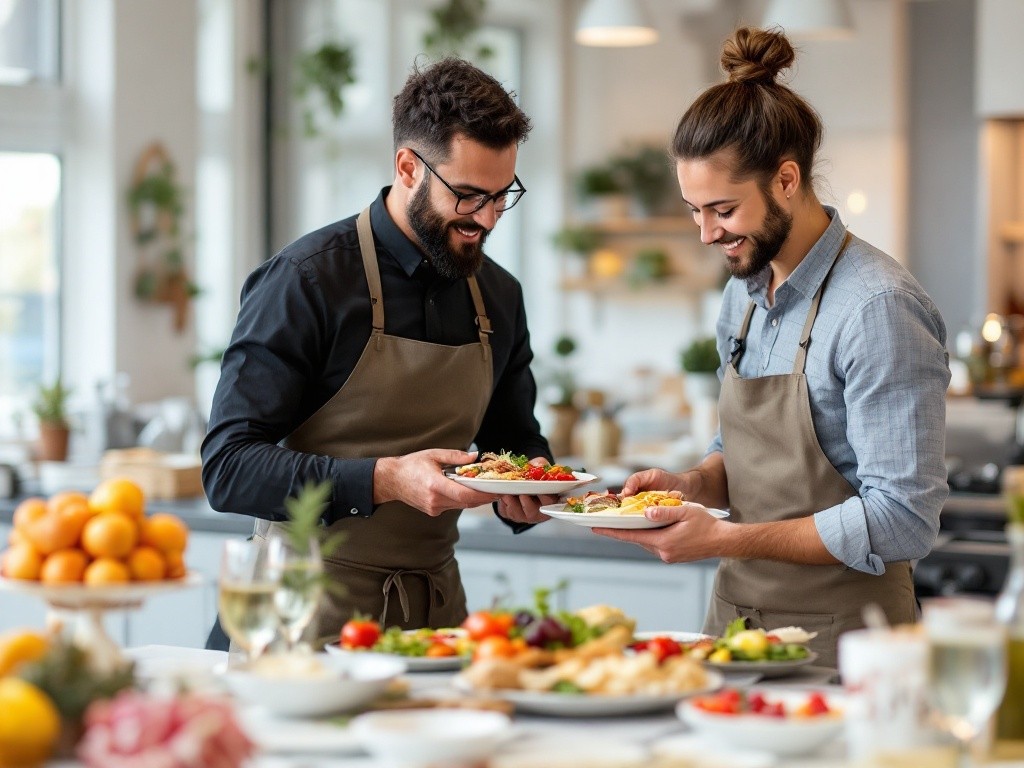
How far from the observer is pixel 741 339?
261 cm

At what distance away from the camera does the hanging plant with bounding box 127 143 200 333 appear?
6.23 meters

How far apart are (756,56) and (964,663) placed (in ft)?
4.72

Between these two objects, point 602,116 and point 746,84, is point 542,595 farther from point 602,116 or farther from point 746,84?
point 602,116

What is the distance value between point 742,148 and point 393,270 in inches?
27.0

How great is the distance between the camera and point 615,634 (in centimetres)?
176

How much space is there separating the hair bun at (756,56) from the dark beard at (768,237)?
9.3 inches

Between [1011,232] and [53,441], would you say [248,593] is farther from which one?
[1011,232]

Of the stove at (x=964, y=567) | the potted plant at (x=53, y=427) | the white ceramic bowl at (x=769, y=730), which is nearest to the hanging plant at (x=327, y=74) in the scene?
the potted plant at (x=53, y=427)

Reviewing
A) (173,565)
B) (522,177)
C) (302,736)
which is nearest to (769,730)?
(302,736)

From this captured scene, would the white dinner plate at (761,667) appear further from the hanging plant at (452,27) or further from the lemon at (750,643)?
the hanging plant at (452,27)

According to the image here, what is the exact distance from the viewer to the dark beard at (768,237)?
2.40 m

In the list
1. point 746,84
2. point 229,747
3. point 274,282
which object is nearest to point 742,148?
point 746,84

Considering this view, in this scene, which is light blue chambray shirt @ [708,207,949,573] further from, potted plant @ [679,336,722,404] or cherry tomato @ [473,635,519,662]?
potted plant @ [679,336,722,404]

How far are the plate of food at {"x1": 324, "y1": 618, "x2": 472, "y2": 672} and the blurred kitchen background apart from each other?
7.83ft
